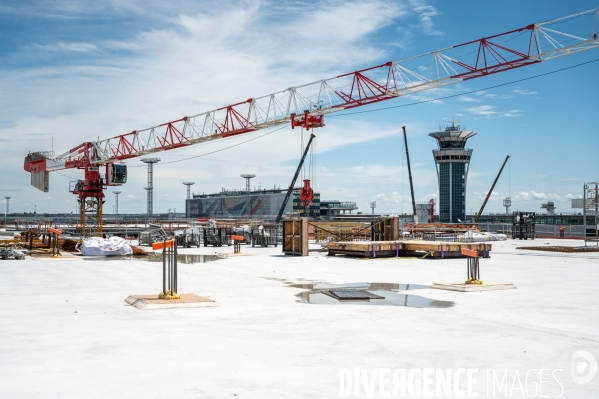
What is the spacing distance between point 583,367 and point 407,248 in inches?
961

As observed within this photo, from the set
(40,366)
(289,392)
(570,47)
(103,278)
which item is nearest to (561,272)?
(103,278)

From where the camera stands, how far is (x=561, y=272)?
2412 centimetres

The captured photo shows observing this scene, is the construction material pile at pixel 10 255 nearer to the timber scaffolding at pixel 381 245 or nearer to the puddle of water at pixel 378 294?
the timber scaffolding at pixel 381 245

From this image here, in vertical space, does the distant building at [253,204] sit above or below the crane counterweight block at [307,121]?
below

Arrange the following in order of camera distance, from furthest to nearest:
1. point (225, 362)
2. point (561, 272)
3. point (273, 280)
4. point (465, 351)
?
point (561, 272)
point (273, 280)
point (465, 351)
point (225, 362)

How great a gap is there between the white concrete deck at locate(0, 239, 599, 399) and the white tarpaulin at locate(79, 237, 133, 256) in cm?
1426

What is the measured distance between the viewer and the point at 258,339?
10.4 meters

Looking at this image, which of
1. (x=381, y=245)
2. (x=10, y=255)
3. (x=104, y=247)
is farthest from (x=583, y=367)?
(x=104, y=247)

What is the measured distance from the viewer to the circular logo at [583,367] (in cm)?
812

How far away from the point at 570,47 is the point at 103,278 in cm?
4202

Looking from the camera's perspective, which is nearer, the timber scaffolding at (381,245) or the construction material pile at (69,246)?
the timber scaffolding at (381,245)


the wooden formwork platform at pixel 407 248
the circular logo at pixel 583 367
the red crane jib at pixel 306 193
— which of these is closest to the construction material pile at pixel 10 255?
the wooden formwork platform at pixel 407 248

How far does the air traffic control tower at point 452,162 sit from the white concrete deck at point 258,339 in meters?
148

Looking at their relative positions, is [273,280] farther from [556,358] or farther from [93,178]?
[93,178]
